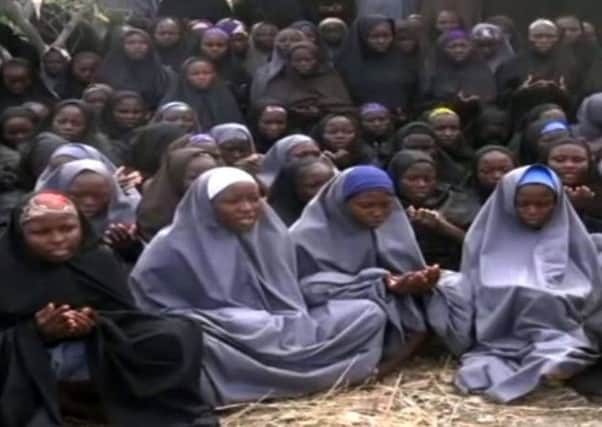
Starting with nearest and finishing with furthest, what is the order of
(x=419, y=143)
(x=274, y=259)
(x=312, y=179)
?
(x=274, y=259)
(x=312, y=179)
(x=419, y=143)

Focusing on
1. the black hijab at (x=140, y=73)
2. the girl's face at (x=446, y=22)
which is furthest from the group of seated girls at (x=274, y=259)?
the girl's face at (x=446, y=22)

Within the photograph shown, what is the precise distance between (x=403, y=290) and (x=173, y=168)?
128 centimetres

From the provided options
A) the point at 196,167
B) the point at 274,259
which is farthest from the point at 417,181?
the point at 274,259

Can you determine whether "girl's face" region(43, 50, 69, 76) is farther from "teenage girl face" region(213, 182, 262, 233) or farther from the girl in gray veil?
"teenage girl face" region(213, 182, 262, 233)

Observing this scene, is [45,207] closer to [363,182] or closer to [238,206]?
[238,206]

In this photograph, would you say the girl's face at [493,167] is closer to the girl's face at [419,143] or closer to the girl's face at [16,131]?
the girl's face at [419,143]

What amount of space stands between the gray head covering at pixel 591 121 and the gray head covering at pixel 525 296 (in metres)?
2.40

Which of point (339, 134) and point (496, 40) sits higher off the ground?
point (496, 40)

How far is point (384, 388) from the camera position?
576cm

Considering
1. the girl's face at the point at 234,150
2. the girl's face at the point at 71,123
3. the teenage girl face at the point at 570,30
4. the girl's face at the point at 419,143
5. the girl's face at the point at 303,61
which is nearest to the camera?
the girl's face at the point at 234,150

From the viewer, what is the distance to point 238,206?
556 centimetres

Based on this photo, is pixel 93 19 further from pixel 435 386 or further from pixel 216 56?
pixel 435 386

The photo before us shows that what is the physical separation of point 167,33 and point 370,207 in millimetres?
4466

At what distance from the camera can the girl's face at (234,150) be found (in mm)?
7523
